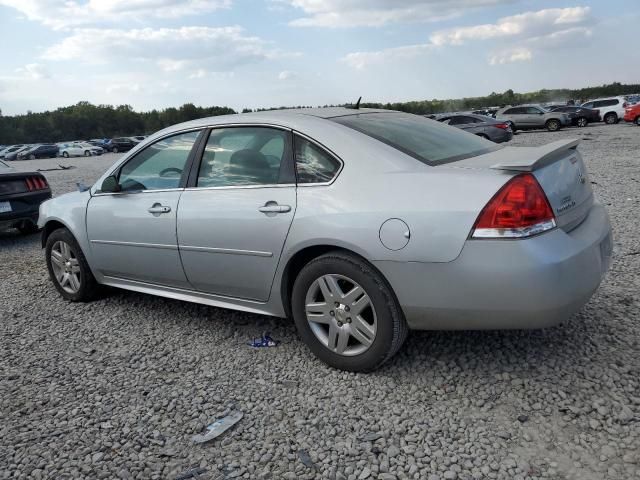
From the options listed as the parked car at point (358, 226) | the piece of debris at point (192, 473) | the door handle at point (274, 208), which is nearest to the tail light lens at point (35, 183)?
the parked car at point (358, 226)

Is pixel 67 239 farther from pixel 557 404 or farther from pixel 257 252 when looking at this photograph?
pixel 557 404

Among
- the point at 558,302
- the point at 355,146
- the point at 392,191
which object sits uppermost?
the point at 355,146

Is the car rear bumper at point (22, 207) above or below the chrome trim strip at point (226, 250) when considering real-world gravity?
below

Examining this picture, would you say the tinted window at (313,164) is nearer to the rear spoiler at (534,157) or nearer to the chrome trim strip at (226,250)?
the chrome trim strip at (226,250)

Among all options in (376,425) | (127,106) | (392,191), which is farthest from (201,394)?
(127,106)

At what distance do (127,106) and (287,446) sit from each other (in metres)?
125

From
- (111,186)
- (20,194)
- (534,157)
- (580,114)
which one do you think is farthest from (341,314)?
(580,114)

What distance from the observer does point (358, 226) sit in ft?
9.68

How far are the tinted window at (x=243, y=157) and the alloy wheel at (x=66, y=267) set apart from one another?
1.78 meters

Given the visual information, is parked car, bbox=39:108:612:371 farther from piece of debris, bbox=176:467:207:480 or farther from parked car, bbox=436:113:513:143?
parked car, bbox=436:113:513:143

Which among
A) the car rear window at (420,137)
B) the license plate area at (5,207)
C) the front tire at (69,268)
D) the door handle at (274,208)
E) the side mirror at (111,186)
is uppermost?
the car rear window at (420,137)

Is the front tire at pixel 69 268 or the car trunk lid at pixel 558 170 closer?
the car trunk lid at pixel 558 170

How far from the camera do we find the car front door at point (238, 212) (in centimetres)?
333

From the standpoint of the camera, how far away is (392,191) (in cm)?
291
